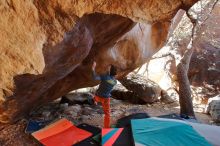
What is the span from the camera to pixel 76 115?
7.20 meters

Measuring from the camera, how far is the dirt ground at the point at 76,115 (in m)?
5.68

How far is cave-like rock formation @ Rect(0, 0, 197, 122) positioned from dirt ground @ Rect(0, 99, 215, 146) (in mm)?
381

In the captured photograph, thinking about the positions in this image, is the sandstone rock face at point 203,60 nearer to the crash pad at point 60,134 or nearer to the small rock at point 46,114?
the small rock at point 46,114

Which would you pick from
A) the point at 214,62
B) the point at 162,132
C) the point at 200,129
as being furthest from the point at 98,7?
the point at 214,62

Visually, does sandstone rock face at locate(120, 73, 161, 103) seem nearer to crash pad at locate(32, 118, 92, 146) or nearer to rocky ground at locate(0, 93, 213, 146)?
rocky ground at locate(0, 93, 213, 146)

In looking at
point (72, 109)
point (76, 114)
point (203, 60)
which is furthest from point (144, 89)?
point (203, 60)

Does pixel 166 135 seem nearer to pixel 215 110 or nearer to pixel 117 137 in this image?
pixel 117 137

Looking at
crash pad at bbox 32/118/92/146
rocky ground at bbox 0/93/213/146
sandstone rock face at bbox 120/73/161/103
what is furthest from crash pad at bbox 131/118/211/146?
sandstone rock face at bbox 120/73/161/103

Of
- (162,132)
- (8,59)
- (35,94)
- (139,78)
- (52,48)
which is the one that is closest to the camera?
(8,59)

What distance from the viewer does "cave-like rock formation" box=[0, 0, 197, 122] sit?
309 centimetres

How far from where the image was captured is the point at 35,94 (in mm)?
5910

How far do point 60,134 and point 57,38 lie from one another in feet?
8.83

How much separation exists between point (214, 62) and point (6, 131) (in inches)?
407

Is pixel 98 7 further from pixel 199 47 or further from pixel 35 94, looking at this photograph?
pixel 199 47
